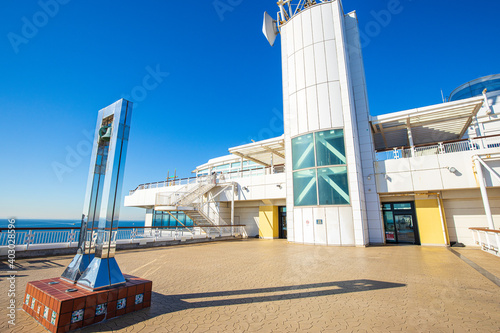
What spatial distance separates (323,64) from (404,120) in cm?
667

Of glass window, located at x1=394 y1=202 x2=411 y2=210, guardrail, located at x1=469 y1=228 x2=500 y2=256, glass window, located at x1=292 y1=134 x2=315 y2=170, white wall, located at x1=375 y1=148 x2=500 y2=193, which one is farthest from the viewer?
glass window, located at x1=394 y1=202 x2=411 y2=210

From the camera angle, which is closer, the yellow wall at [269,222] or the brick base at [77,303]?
the brick base at [77,303]

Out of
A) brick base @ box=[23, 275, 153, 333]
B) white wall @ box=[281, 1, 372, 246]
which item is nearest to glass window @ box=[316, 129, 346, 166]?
white wall @ box=[281, 1, 372, 246]

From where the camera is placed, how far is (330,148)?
14898mm

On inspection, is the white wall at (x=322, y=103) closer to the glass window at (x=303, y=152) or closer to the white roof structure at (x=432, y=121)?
the glass window at (x=303, y=152)

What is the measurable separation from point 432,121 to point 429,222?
698cm

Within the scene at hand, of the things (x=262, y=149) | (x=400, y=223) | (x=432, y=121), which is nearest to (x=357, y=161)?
(x=400, y=223)

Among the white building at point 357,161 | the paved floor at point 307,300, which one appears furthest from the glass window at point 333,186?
the paved floor at point 307,300

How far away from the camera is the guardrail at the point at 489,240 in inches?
388

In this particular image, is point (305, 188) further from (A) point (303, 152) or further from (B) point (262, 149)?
(B) point (262, 149)

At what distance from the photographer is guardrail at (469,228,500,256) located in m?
9.87

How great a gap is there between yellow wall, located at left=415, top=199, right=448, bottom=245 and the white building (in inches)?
2.0

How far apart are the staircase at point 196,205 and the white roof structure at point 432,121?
14.3 metres

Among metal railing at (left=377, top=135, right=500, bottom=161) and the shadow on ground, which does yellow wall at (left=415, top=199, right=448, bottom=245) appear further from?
the shadow on ground
